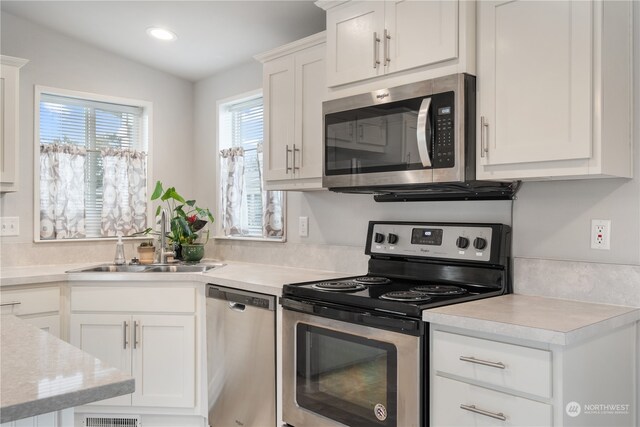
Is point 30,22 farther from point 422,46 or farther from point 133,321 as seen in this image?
A: point 422,46

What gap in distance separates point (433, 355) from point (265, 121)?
5.64ft

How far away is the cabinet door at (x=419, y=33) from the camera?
1.95 meters

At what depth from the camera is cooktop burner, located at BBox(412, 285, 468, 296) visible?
202 centimetres

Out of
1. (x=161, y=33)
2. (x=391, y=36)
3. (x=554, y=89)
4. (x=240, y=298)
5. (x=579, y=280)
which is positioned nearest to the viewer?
(x=554, y=89)

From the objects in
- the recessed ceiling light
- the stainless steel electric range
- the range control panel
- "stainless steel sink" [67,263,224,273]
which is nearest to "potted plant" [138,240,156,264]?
"stainless steel sink" [67,263,224,273]

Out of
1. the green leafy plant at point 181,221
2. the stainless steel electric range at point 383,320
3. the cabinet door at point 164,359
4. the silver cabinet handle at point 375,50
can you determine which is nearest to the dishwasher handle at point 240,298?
the stainless steel electric range at point 383,320

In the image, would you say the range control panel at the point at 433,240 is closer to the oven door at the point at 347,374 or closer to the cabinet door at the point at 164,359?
the oven door at the point at 347,374

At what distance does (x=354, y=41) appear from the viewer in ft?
7.61

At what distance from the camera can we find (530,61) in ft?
5.83

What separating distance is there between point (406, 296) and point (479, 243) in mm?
463

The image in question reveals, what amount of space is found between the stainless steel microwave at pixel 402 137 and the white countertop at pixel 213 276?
0.58 metres

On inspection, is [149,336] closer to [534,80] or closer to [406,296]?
[406,296]

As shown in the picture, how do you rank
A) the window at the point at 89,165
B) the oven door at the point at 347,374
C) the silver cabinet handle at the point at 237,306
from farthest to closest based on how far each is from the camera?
the window at the point at 89,165
the silver cabinet handle at the point at 237,306
the oven door at the point at 347,374

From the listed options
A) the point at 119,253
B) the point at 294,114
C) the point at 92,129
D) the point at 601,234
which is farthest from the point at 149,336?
the point at 601,234
